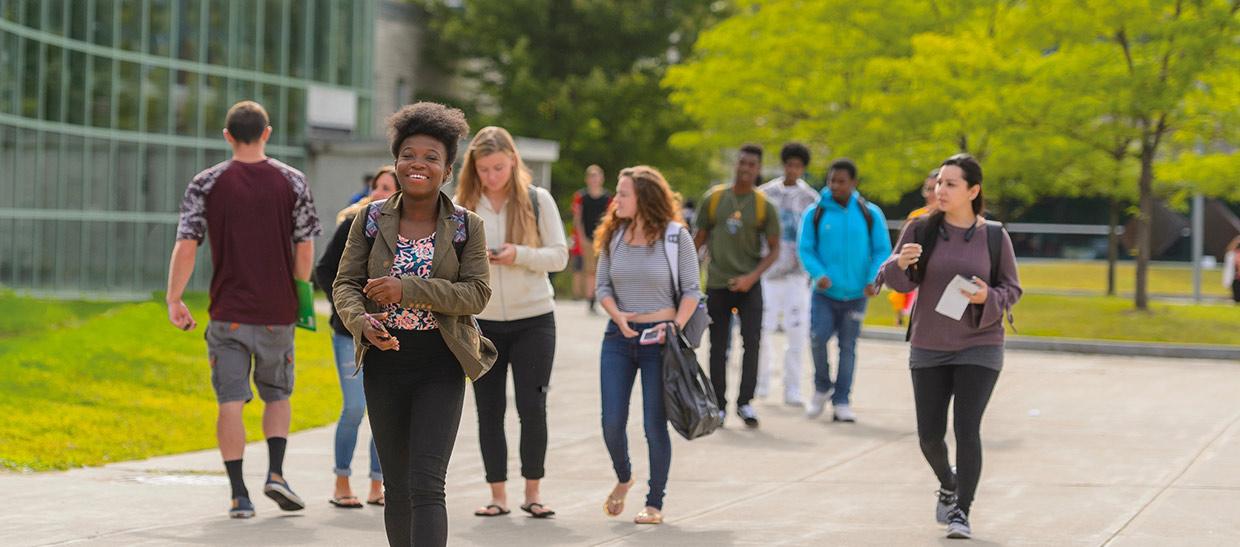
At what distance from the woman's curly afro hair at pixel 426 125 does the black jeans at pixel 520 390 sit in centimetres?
225

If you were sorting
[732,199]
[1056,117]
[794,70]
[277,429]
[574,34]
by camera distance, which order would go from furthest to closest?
[574,34], [794,70], [1056,117], [732,199], [277,429]

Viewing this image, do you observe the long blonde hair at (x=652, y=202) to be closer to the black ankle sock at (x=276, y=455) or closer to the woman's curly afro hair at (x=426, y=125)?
the black ankle sock at (x=276, y=455)

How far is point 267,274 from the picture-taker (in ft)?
26.0

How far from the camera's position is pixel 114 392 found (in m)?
12.8

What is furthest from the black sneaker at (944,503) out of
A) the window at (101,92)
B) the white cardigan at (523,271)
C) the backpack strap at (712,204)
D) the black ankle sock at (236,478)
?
the window at (101,92)

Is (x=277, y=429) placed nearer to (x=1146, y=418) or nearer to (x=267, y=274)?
(x=267, y=274)

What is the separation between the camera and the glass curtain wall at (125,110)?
25328mm

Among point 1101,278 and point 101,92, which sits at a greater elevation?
point 101,92

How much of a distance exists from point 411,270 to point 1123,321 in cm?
1786

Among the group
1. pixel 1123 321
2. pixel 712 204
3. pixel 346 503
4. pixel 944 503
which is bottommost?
pixel 346 503

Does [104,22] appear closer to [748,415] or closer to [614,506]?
[748,415]

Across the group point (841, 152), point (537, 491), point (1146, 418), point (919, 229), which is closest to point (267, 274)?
point (537, 491)

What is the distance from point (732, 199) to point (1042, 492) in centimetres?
380

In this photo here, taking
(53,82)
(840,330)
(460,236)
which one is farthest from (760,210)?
(53,82)
